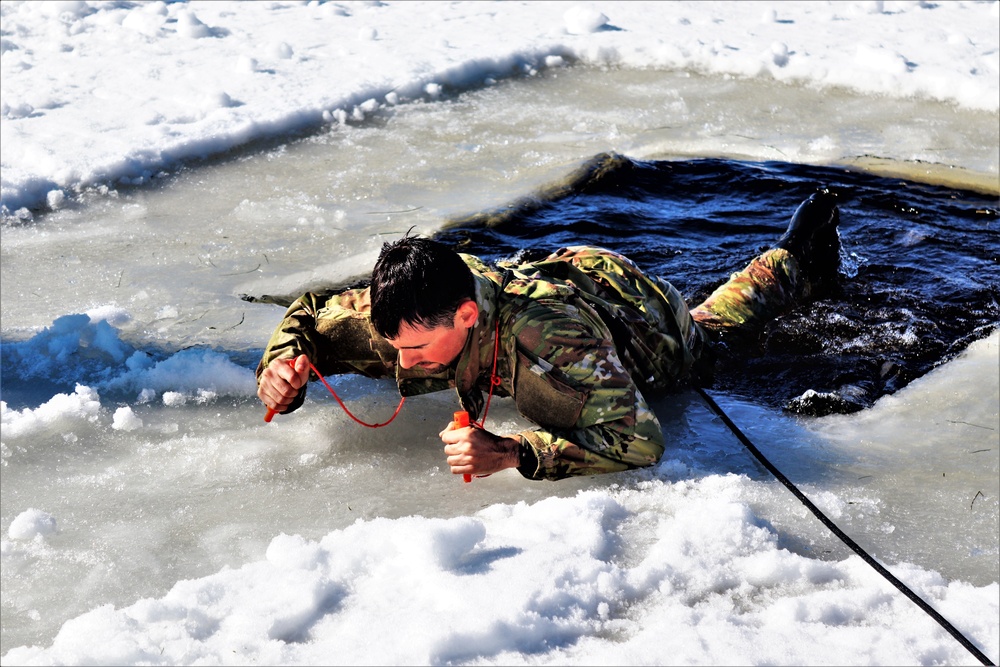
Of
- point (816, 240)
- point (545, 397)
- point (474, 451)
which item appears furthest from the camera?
point (816, 240)

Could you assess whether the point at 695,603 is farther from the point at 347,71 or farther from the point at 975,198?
the point at 347,71

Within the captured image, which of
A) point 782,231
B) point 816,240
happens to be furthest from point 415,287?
point 782,231

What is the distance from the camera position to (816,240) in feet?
11.8

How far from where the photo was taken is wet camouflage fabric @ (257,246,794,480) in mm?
2340

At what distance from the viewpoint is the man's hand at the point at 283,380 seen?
2391 millimetres

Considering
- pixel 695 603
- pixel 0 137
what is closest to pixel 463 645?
pixel 695 603

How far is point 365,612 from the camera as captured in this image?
194 cm

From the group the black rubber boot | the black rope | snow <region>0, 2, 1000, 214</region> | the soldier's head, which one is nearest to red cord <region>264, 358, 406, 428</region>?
the soldier's head

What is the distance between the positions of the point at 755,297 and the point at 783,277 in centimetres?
17

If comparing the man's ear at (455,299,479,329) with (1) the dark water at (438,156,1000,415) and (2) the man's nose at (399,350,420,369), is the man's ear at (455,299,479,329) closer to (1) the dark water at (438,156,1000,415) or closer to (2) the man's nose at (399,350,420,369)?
(2) the man's nose at (399,350,420,369)

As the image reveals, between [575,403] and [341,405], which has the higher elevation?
[575,403]

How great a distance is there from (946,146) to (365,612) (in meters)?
4.21

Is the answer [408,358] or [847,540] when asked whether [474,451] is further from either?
[847,540]

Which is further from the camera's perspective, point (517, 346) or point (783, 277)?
point (783, 277)
